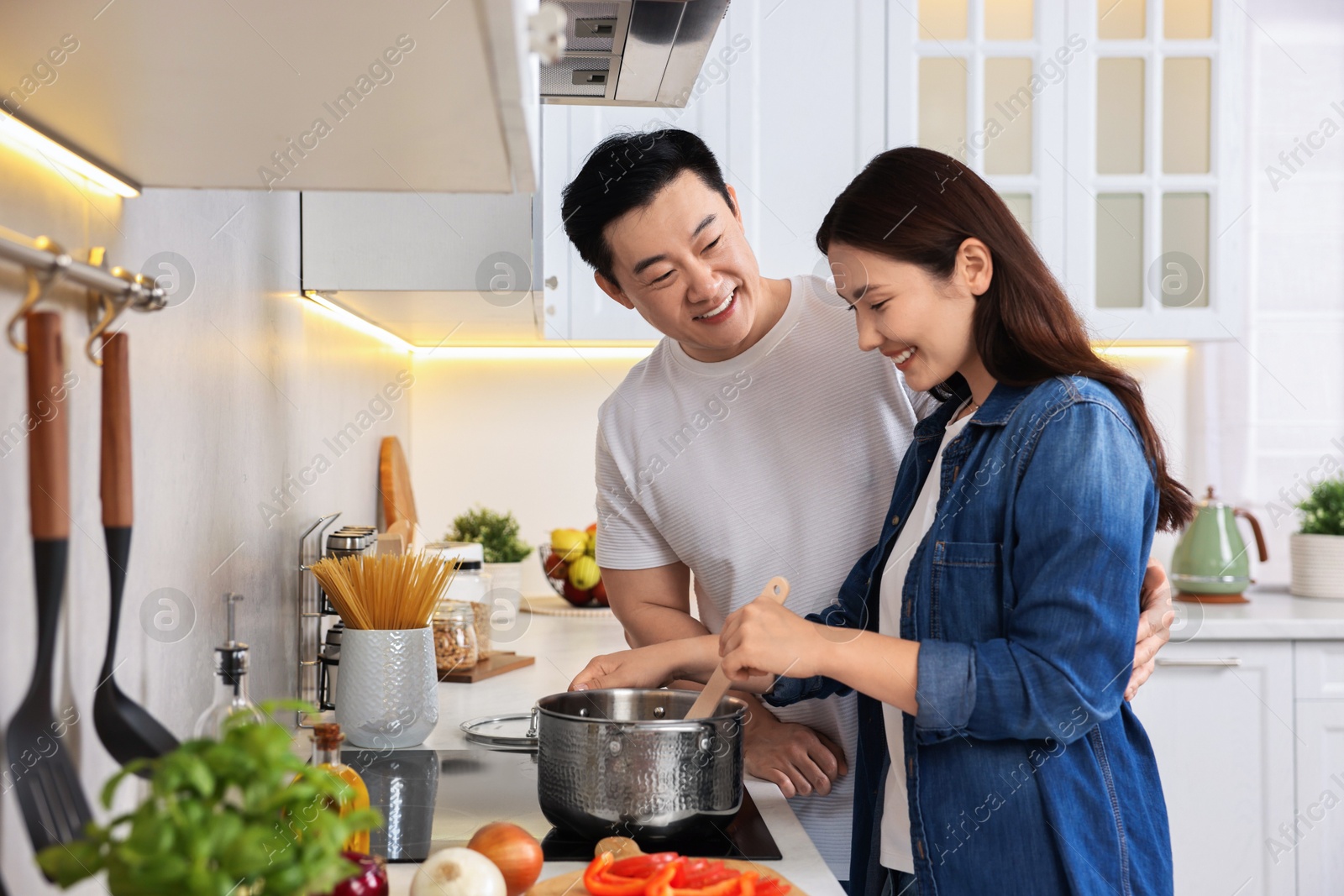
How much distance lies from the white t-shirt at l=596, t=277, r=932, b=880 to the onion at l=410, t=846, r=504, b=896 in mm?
681

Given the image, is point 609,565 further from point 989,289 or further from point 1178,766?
point 1178,766

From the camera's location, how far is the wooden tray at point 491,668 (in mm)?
1794

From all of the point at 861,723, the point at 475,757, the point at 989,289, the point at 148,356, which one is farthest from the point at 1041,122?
the point at 148,356

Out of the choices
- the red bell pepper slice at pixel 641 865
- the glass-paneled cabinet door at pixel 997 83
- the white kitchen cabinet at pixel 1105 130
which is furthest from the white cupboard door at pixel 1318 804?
the red bell pepper slice at pixel 641 865

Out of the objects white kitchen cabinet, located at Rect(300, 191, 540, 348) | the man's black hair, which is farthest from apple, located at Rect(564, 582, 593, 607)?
the man's black hair

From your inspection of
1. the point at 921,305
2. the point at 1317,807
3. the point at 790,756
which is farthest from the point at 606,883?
the point at 1317,807

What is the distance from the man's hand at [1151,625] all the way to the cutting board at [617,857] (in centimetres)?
42

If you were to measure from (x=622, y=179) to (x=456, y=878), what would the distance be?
841 millimetres

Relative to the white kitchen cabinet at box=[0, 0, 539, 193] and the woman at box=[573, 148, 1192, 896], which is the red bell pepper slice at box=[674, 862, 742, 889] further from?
the white kitchen cabinet at box=[0, 0, 539, 193]

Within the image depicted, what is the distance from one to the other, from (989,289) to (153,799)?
0.89m

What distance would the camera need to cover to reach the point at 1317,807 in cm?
223

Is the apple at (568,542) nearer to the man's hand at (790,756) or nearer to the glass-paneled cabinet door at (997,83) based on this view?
the glass-paneled cabinet door at (997,83)

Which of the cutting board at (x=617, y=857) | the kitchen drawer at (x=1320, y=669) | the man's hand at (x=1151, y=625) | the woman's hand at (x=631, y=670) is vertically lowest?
the kitchen drawer at (x=1320, y=669)

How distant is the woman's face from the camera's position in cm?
109
